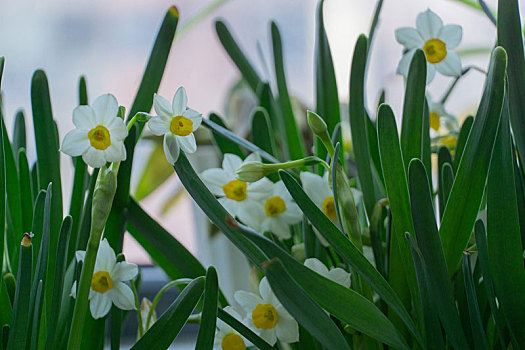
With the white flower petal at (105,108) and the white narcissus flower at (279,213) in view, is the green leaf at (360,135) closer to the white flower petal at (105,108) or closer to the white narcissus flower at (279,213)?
the white narcissus flower at (279,213)

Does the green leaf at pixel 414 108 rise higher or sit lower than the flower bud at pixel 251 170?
higher

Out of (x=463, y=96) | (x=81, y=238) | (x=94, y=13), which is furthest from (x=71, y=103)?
(x=81, y=238)

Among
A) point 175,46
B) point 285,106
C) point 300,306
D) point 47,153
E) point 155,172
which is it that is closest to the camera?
point 300,306

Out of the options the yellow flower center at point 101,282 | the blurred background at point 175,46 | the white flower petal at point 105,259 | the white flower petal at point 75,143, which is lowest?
the yellow flower center at point 101,282

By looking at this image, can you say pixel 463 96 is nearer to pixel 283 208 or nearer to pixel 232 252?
pixel 232 252

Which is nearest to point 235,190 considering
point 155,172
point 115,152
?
point 115,152

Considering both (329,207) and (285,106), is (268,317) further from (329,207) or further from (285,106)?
(285,106)

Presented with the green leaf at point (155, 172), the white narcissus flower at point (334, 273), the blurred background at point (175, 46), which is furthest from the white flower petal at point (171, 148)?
the blurred background at point (175, 46)

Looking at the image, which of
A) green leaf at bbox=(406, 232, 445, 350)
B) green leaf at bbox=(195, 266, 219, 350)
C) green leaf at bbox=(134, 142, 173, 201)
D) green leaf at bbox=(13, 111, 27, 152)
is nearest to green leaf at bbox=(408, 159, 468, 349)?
green leaf at bbox=(406, 232, 445, 350)
